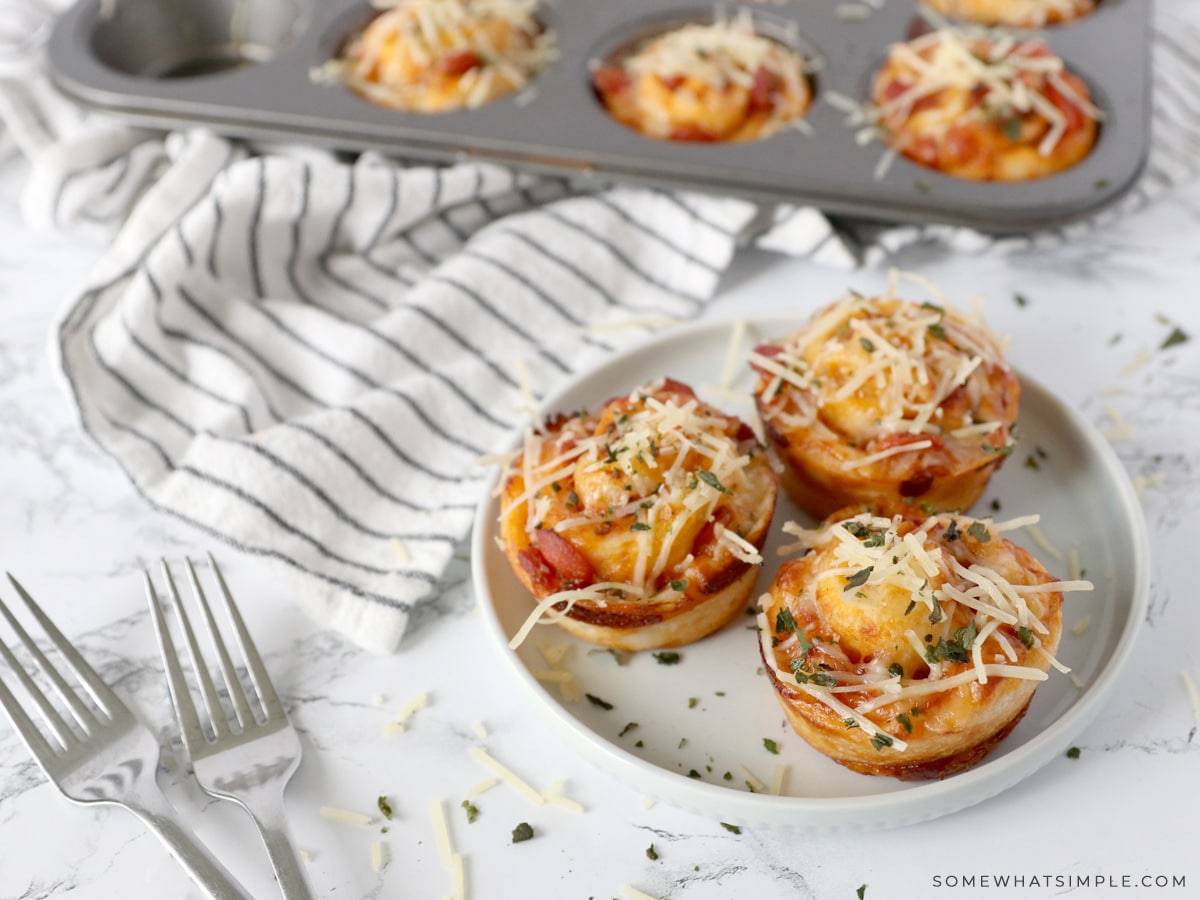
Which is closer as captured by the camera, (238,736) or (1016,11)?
(238,736)

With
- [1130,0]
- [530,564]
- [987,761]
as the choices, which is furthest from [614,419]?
[1130,0]

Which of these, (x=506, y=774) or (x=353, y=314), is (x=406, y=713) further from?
(x=353, y=314)

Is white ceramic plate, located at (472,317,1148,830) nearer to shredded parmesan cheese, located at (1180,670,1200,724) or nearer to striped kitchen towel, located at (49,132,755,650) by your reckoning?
shredded parmesan cheese, located at (1180,670,1200,724)

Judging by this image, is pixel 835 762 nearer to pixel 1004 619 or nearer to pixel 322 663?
pixel 1004 619

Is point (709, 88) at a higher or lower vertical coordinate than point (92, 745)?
higher

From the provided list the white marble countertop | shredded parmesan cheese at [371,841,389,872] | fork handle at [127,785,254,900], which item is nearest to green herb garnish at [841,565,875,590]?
the white marble countertop

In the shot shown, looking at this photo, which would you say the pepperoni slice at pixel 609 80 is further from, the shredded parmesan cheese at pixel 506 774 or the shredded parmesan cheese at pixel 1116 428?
the shredded parmesan cheese at pixel 506 774

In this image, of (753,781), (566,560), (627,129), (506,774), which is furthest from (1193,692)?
(627,129)
